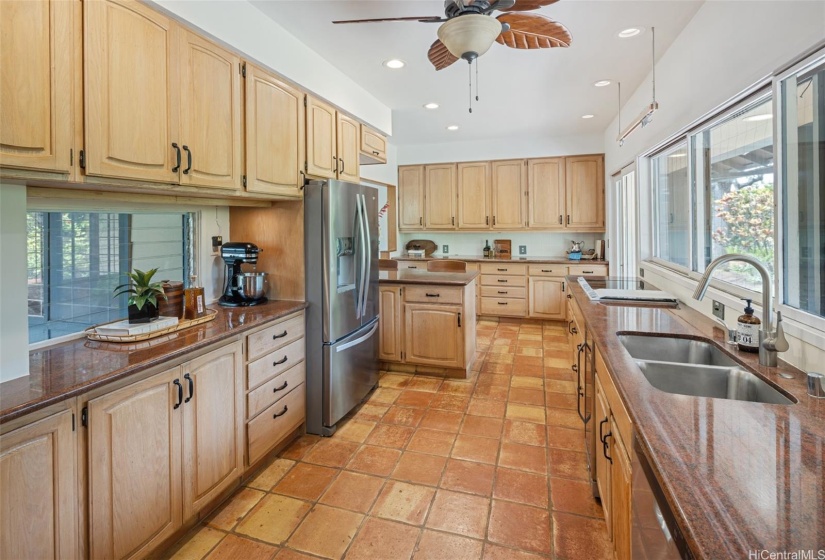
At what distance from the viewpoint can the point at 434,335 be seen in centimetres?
359

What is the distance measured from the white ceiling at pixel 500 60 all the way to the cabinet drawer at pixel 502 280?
205cm

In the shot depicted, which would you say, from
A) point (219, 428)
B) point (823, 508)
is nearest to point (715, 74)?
point (823, 508)

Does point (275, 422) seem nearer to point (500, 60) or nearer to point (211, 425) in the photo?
point (211, 425)

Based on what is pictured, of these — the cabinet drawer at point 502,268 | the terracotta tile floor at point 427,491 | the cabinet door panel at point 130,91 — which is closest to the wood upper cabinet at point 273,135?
the cabinet door panel at point 130,91

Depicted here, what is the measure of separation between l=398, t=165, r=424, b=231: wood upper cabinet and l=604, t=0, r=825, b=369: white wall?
342 cm

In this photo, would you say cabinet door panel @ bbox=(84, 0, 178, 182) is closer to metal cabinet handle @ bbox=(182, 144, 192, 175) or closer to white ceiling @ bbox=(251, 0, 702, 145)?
metal cabinet handle @ bbox=(182, 144, 192, 175)

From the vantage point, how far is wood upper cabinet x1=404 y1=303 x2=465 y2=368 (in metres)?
3.53

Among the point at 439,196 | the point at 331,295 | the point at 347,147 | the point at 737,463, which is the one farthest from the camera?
the point at 439,196

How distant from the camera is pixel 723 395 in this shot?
1.48 m

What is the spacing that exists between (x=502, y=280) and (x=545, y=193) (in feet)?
4.59

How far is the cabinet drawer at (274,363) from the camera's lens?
215cm

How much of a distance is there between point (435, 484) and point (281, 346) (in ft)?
3.85

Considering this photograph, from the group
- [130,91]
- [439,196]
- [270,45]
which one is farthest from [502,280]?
[130,91]

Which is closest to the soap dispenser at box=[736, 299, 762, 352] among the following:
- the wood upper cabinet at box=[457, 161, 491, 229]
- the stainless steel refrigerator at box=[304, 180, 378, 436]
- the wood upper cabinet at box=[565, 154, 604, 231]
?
the stainless steel refrigerator at box=[304, 180, 378, 436]
